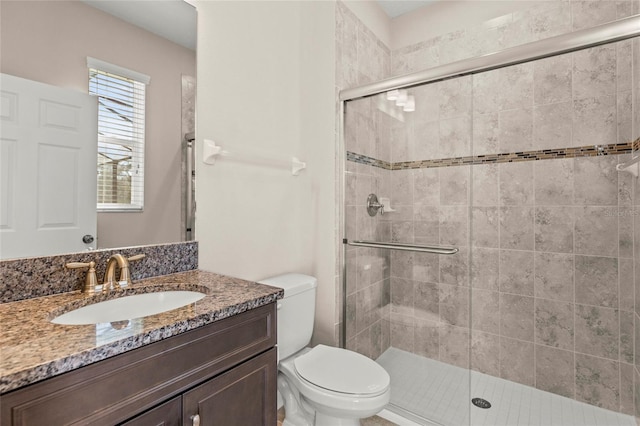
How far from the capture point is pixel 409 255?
6.22 ft

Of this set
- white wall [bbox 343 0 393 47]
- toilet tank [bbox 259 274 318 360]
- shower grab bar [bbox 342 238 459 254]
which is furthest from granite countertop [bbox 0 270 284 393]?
white wall [bbox 343 0 393 47]

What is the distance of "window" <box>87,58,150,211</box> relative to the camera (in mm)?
1187

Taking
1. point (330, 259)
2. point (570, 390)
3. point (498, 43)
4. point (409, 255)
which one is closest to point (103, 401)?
point (330, 259)

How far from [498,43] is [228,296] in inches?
97.6

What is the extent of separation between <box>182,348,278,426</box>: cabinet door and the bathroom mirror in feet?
2.17

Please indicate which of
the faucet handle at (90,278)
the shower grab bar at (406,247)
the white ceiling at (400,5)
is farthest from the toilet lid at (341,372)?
the white ceiling at (400,5)

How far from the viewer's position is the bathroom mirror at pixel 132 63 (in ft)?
3.28

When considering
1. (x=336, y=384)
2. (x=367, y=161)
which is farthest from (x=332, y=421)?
(x=367, y=161)

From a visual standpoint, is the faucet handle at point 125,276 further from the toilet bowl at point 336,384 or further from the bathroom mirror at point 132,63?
the toilet bowl at point 336,384

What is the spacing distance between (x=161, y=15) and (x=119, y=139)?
1.87 feet

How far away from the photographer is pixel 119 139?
1.25m

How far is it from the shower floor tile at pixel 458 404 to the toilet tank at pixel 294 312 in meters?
0.61

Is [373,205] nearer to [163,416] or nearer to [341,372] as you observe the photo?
[341,372]

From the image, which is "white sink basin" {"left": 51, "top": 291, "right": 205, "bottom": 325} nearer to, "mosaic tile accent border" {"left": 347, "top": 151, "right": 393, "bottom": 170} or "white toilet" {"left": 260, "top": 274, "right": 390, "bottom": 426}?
"white toilet" {"left": 260, "top": 274, "right": 390, "bottom": 426}
